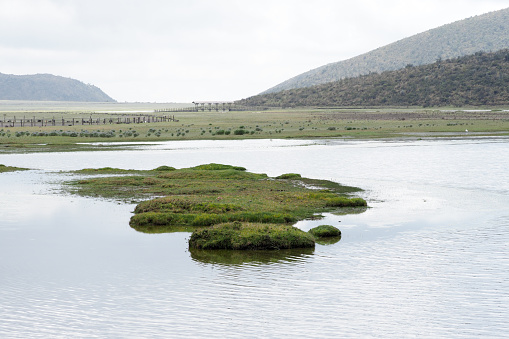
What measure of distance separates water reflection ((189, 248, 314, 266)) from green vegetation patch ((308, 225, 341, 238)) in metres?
1.85

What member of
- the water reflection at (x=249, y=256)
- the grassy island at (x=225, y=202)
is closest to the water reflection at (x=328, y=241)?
the grassy island at (x=225, y=202)

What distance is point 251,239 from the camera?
2117 centimetres

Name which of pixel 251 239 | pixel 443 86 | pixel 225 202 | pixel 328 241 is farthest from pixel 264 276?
pixel 443 86

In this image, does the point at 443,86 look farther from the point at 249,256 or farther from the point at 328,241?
the point at 249,256

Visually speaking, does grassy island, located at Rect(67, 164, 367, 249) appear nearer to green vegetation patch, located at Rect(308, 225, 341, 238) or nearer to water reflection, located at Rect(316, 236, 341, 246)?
water reflection, located at Rect(316, 236, 341, 246)

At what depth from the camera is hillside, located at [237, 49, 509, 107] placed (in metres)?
166

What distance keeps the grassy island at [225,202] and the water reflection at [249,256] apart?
1.18 feet

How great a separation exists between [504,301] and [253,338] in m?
5.93

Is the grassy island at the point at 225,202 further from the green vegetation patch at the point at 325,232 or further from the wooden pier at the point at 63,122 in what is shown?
the wooden pier at the point at 63,122

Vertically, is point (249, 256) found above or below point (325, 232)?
below

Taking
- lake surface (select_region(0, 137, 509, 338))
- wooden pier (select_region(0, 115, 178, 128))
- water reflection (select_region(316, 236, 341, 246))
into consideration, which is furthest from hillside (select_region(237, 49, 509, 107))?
water reflection (select_region(316, 236, 341, 246))

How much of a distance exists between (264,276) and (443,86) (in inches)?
6496

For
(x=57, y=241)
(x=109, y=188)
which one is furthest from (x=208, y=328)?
(x=109, y=188)

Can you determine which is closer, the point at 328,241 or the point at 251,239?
the point at 251,239
